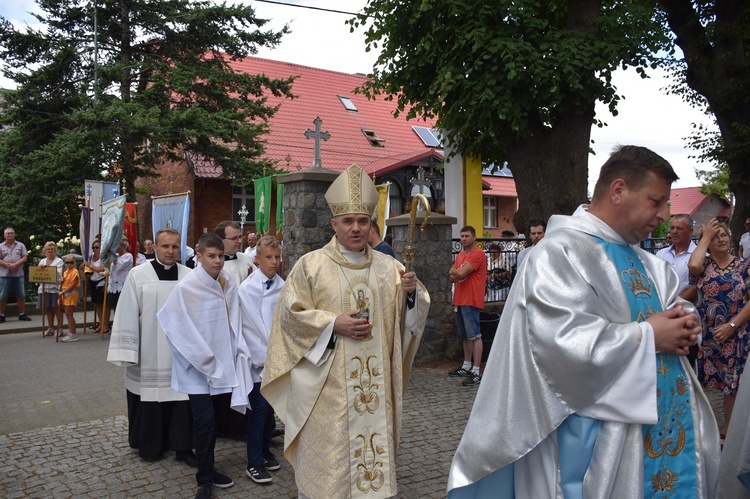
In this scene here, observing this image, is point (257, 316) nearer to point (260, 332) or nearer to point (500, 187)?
point (260, 332)

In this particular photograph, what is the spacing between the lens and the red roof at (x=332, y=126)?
24391 millimetres

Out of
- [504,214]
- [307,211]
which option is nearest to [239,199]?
[504,214]

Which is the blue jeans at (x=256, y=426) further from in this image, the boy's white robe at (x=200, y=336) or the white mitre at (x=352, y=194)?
the white mitre at (x=352, y=194)

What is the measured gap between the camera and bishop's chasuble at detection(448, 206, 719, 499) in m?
2.19

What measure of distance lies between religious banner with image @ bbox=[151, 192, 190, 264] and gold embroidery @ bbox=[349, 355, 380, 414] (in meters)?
6.23

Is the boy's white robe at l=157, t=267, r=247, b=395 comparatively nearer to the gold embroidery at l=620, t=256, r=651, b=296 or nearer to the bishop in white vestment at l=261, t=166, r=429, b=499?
the bishop in white vestment at l=261, t=166, r=429, b=499

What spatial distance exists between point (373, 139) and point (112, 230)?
1749 centimetres

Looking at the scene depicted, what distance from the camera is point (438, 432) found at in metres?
5.79

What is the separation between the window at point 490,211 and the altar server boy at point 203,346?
27.2m

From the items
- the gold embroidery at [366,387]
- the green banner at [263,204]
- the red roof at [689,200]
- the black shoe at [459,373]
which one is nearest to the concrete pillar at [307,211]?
the green banner at [263,204]

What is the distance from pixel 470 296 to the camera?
26.4ft

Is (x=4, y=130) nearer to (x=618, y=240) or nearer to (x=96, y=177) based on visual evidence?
(x=96, y=177)

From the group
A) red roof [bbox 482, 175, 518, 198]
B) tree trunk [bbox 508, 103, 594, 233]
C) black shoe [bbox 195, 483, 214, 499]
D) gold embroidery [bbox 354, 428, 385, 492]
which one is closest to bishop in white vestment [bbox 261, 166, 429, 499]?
gold embroidery [bbox 354, 428, 385, 492]

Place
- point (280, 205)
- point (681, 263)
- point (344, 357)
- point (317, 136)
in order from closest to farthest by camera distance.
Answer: point (344, 357)
point (681, 263)
point (317, 136)
point (280, 205)
